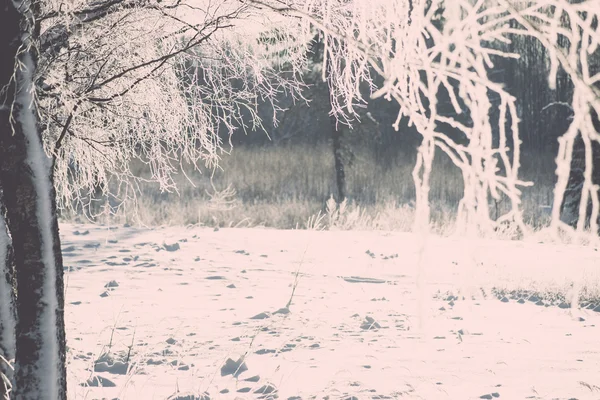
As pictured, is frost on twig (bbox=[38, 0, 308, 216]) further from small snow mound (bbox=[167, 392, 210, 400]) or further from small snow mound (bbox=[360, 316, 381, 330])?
small snow mound (bbox=[360, 316, 381, 330])

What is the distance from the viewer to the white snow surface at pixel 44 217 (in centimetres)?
375

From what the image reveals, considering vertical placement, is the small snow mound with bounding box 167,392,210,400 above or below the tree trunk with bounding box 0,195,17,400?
below

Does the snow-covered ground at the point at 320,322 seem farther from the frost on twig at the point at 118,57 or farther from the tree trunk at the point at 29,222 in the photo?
the frost on twig at the point at 118,57

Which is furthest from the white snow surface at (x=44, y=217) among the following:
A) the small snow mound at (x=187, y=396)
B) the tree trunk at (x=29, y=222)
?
the small snow mound at (x=187, y=396)

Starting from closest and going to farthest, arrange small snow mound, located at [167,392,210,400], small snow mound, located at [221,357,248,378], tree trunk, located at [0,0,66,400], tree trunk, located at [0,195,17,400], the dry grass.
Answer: tree trunk, located at [0,0,66,400] < tree trunk, located at [0,195,17,400] < small snow mound, located at [167,392,210,400] < small snow mound, located at [221,357,248,378] < the dry grass

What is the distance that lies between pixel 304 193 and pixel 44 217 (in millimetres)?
18232

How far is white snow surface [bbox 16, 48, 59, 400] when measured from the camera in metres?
3.75

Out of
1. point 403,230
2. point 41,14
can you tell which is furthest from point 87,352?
point 403,230

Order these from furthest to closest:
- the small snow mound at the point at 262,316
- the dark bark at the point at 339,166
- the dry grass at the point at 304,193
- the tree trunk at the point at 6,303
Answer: the dark bark at the point at 339,166 → the dry grass at the point at 304,193 → the small snow mound at the point at 262,316 → the tree trunk at the point at 6,303

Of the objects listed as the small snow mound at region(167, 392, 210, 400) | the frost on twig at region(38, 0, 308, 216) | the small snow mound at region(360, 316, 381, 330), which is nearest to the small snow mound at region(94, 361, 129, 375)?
the small snow mound at region(167, 392, 210, 400)

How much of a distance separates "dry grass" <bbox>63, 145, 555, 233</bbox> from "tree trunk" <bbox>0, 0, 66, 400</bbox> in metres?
10.3

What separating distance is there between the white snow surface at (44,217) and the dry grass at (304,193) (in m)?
10.3

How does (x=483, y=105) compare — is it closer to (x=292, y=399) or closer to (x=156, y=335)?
(x=292, y=399)

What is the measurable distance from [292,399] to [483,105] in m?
3.47
